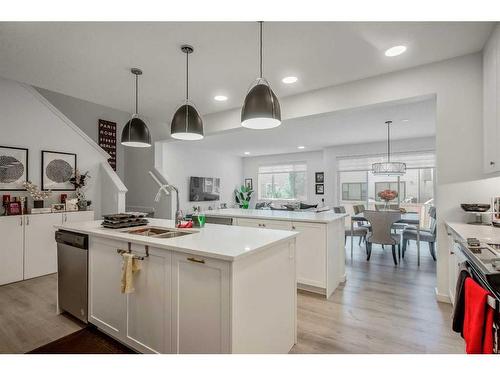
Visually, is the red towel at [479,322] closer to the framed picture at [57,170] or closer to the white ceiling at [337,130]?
the white ceiling at [337,130]

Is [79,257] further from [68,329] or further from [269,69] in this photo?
[269,69]

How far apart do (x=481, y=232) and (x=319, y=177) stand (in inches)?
252

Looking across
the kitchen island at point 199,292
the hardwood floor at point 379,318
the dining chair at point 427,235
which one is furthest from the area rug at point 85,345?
the dining chair at point 427,235

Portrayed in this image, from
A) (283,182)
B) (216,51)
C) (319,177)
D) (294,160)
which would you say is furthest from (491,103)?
(283,182)

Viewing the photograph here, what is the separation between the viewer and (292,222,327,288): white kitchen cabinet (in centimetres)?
292

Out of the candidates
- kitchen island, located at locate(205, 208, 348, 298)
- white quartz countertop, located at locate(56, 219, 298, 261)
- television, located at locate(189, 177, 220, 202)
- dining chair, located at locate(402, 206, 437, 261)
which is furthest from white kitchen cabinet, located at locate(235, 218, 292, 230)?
television, located at locate(189, 177, 220, 202)

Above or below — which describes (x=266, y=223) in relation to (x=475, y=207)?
below

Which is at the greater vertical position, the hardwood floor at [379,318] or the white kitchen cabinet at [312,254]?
the white kitchen cabinet at [312,254]

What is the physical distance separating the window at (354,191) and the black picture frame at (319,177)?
28.9 inches

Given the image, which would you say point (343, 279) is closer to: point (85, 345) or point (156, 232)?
point (156, 232)

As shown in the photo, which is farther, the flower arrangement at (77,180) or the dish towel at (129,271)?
the flower arrangement at (77,180)

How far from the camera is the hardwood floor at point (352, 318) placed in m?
2.00

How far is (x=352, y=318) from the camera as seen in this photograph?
2.42m
